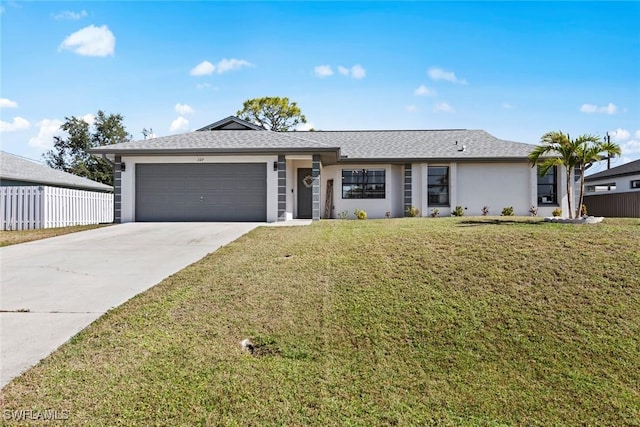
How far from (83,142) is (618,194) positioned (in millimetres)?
43946

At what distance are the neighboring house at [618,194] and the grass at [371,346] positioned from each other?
16.0 meters

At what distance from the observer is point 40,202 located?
1405 centimetres

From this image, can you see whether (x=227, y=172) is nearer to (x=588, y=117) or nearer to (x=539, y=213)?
(x=539, y=213)

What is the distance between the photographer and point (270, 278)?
5.88 metres

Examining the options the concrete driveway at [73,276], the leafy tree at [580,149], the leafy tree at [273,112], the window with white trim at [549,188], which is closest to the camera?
the concrete driveway at [73,276]

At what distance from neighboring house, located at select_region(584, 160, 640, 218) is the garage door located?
60.7 feet

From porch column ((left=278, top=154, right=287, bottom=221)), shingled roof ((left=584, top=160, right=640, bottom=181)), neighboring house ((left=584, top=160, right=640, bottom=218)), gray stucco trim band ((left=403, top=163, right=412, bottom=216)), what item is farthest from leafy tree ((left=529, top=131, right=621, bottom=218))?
shingled roof ((left=584, top=160, right=640, bottom=181))

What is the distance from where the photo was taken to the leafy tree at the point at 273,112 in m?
35.4

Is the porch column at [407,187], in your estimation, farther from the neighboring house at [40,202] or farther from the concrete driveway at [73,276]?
the neighboring house at [40,202]

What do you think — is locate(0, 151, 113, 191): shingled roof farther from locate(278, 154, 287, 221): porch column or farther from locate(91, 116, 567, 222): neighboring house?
locate(278, 154, 287, 221): porch column

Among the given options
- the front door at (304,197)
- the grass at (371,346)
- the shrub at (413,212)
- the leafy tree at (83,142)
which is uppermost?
the leafy tree at (83,142)

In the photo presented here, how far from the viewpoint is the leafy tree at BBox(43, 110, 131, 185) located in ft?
122

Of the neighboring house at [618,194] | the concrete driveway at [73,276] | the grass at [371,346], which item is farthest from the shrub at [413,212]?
the neighboring house at [618,194]

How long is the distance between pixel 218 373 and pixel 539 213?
56.0ft
